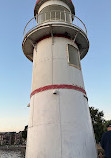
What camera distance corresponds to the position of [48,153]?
6.00m

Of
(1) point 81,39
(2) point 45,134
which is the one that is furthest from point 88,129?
(1) point 81,39

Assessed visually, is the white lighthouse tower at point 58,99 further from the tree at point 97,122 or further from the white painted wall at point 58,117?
the tree at point 97,122

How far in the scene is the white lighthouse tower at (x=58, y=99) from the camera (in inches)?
243

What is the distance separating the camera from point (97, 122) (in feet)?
82.5

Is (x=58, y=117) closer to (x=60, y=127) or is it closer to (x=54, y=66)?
(x=60, y=127)

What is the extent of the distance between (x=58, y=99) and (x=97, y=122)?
69.2 ft

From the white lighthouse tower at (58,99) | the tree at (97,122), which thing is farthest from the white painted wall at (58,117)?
the tree at (97,122)

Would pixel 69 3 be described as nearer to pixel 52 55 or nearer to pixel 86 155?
pixel 52 55

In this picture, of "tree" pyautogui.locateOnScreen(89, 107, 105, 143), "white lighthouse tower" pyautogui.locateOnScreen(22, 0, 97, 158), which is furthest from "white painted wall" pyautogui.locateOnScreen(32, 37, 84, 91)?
"tree" pyautogui.locateOnScreen(89, 107, 105, 143)

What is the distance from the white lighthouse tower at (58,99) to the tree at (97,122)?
18.7 m

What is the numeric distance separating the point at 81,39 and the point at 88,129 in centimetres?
676

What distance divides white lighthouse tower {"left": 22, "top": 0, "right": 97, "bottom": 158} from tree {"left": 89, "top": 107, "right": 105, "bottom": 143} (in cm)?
1867

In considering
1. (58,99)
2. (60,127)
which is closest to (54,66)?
(58,99)

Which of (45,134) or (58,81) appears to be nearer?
(45,134)
